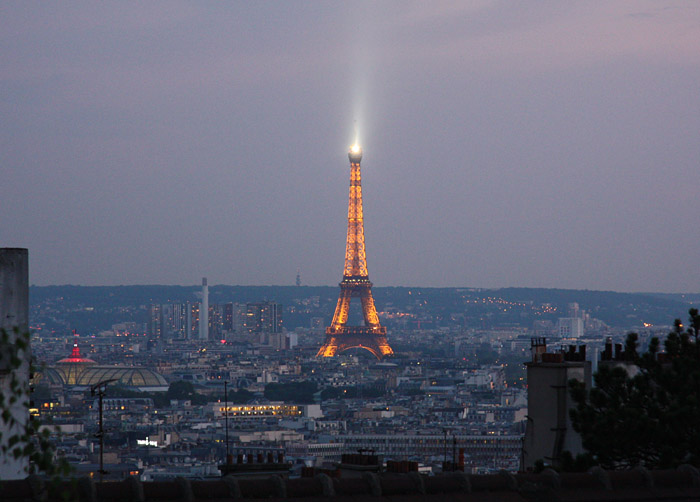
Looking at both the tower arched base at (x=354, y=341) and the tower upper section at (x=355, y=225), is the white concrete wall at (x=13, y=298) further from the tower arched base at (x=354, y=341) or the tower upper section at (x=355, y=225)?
the tower arched base at (x=354, y=341)

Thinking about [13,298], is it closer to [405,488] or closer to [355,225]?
[405,488]

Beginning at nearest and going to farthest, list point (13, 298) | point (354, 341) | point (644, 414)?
point (13, 298)
point (644, 414)
point (354, 341)

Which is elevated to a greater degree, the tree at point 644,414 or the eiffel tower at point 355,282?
the eiffel tower at point 355,282

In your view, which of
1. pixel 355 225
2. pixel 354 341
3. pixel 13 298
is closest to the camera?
pixel 13 298

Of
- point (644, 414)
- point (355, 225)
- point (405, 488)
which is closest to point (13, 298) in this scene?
point (405, 488)

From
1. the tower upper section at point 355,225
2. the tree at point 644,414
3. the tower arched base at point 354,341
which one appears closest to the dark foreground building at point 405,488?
the tree at point 644,414

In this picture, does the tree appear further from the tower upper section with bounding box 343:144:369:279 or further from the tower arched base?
the tower arched base

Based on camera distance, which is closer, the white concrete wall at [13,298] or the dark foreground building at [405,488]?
the dark foreground building at [405,488]

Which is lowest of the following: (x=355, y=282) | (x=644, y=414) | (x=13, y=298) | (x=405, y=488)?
(x=405, y=488)
